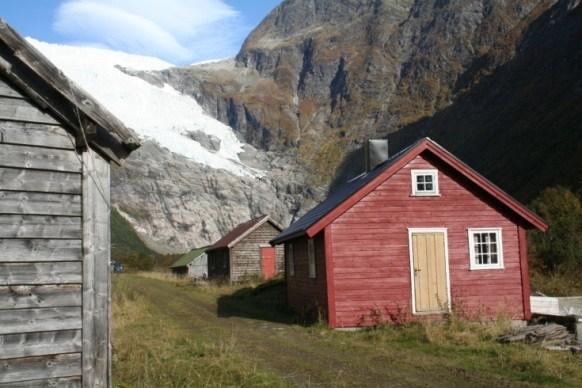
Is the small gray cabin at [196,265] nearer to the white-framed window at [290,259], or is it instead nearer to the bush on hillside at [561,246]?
the white-framed window at [290,259]

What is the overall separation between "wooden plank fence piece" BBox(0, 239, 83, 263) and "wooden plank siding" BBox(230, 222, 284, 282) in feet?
106

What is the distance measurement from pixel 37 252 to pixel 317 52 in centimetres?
15516

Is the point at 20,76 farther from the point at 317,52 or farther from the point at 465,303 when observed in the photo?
the point at 317,52

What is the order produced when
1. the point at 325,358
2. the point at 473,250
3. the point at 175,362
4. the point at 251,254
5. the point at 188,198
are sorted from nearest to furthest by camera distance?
the point at 175,362 < the point at 325,358 < the point at 473,250 < the point at 251,254 < the point at 188,198

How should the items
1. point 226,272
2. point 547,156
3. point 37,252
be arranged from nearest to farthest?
point 37,252, point 226,272, point 547,156

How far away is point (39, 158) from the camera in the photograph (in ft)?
22.9

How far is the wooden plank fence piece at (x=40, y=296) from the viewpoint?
6699 millimetres

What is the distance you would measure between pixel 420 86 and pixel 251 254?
87.4 meters

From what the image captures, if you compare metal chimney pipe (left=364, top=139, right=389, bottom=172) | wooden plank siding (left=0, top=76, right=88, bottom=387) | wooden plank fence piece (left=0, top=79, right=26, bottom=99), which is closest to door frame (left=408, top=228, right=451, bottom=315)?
metal chimney pipe (left=364, top=139, right=389, bottom=172)

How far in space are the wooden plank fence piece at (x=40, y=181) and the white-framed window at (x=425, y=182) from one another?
12.3m

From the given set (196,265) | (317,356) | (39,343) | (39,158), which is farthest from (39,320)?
(196,265)

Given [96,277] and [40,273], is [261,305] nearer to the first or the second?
[96,277]

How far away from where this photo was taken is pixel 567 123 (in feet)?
188

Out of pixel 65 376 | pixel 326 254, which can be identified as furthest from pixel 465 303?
pixel 65 376
